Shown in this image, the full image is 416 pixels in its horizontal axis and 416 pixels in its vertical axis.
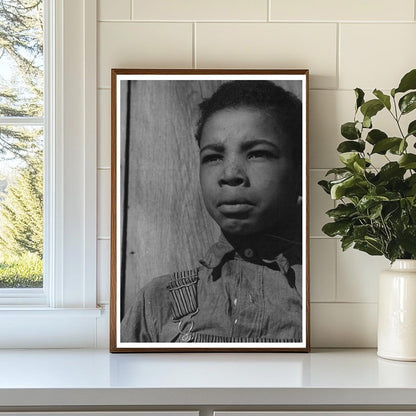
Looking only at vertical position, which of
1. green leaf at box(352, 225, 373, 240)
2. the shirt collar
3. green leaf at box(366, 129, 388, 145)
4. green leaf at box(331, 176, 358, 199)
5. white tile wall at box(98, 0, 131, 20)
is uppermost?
white tile wall at box(98, 0, 131, 20)

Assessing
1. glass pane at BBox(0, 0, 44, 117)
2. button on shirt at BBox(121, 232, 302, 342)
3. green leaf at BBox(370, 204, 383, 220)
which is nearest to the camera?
green leaf at BBox(370, 204, 383, 220)

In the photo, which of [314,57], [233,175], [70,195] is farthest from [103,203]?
[314,57]

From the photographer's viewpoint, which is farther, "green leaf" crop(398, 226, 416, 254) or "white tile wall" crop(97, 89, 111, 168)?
"white tile wall" crop(97, 89, 111, 168)

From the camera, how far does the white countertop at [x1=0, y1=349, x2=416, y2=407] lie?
4.26 feet

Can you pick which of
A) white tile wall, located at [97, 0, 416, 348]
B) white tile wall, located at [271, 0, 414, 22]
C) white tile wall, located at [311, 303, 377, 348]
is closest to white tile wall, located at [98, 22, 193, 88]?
white tile wall, located at [97, 0, 416, 348]

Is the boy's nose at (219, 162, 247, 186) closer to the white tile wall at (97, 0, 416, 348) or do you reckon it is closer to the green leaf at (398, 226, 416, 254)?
the white tile wall at (97, 0, 416, 348)

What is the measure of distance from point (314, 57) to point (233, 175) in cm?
38

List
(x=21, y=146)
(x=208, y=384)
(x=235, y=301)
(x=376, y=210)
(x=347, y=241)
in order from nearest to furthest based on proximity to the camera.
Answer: (x=208, y=384) < (x=376, y=210) < (x=347, y=241) < (x=235, y=301) < (x=21, y=146)

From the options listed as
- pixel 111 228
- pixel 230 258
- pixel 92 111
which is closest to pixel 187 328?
pixel 230 258

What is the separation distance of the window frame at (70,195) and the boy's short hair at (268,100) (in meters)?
0.31

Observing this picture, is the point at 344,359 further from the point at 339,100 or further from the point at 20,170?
the point at 20,170

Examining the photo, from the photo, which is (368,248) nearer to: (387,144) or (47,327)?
(387,144)

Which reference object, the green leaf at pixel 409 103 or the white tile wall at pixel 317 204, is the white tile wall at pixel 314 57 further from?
the green leaf at pixel 409 103

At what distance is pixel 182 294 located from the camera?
1678 mm
